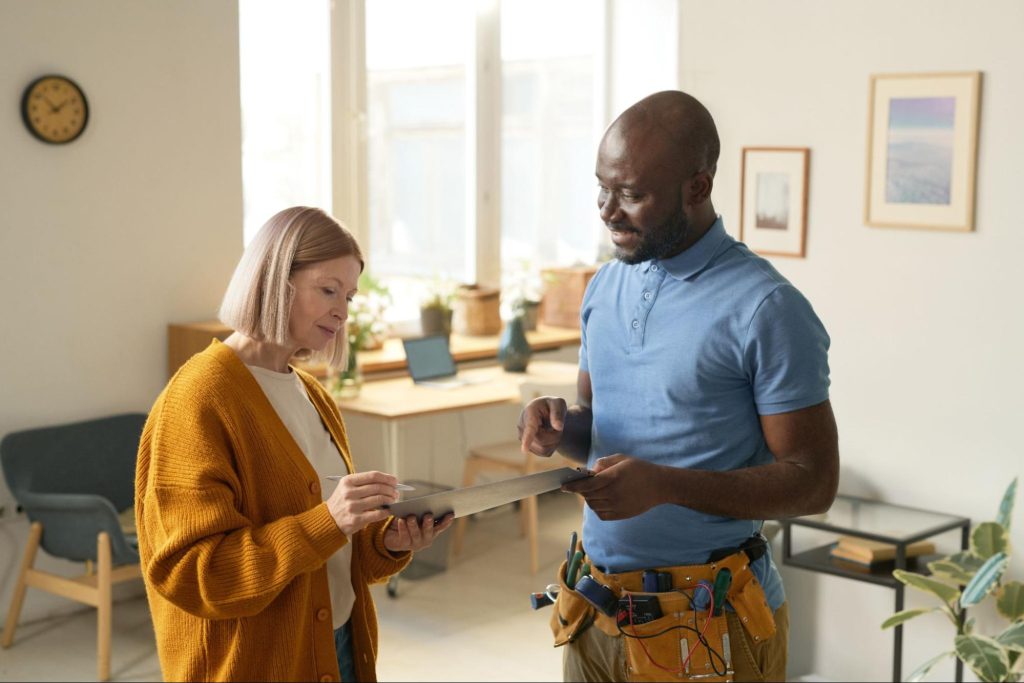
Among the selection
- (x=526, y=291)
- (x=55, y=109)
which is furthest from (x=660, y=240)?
(x=526, y=291)

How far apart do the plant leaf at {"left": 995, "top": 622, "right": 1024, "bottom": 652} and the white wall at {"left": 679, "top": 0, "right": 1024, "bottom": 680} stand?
385mm

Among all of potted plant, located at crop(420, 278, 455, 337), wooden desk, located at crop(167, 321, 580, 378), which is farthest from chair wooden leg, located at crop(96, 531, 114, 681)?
potted plant, located at crop(420, 278, 455, 337)

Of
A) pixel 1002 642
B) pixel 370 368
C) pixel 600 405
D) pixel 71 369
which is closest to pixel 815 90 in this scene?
pixel 1002 642

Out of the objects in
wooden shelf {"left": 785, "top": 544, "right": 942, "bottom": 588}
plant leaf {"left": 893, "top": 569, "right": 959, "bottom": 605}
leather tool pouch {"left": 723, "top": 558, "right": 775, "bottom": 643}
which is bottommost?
wooden shelf {"left": 785, "top": 544, "right": 942, "bottom": 588}

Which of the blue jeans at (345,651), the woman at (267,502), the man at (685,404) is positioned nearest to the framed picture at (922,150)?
the man at (685,404)

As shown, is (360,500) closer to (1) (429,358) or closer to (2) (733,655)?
(2) (733,655)

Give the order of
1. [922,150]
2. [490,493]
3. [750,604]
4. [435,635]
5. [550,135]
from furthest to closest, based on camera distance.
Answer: [550,135], [435,635], [922,150], [750,604], [490,493]

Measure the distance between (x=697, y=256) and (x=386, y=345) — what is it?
158 inches

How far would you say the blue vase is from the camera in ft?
18.4

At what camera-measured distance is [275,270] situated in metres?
1.94

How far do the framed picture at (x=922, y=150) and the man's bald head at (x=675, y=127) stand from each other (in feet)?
5.76

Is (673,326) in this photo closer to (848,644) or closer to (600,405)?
(600,405)

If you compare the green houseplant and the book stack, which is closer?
the green houseplant

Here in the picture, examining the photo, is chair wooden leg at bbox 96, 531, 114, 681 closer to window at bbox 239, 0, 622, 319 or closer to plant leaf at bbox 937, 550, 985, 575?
window at bbox 239, 0, 622, 319
